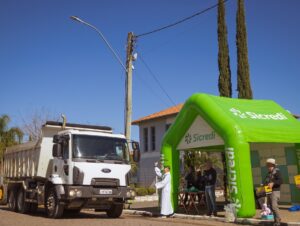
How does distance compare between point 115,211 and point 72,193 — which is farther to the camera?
point 115,211

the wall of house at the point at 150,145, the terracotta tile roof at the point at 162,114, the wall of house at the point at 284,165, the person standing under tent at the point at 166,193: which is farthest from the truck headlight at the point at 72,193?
the terracotta tile roof at the point at 162,114

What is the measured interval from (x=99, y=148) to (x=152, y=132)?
2205 cm

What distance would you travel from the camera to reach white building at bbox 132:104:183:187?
112ft

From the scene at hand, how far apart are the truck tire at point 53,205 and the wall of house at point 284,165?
27.4ft

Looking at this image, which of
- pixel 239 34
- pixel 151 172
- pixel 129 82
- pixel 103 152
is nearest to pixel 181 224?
pixel 103 152

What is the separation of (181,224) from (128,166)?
9.02 ft

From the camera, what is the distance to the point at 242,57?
2467cm

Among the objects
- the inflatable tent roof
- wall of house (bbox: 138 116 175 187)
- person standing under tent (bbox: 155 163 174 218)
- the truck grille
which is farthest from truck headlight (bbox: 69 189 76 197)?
wall of house (bbox: 138 116 175 187)

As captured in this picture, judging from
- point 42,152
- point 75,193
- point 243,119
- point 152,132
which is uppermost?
point 152,132

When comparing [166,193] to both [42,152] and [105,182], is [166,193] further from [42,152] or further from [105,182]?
[42,152]

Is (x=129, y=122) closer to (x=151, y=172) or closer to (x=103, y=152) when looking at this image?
(x=103, y=152)


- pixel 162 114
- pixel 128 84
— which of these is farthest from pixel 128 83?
pixel 162 114

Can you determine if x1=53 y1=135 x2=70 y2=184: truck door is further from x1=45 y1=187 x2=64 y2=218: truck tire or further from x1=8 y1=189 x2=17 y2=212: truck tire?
x1=8 y1=189 x2=17 y2=212: truck tire

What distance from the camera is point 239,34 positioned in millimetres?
25062
